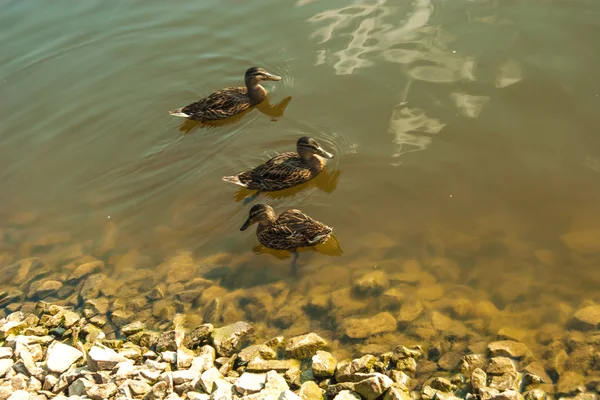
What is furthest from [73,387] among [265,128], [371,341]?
[265,128]

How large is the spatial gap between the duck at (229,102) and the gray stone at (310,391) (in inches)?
218

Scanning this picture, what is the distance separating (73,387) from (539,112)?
6.55 metres

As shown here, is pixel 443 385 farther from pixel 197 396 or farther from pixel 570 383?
pixel 197 396

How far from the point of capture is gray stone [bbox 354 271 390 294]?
6.42 metres

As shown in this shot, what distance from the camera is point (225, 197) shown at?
26.8 feet

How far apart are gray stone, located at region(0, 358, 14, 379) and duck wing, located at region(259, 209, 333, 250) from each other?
2.98 meters

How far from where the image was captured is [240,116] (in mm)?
9820

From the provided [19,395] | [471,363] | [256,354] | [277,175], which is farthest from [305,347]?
[277,175]

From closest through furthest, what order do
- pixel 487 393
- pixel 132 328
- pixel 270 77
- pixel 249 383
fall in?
pixel 487 393 < pixel 249 383 < pixel 132 328 < pixel 270 77

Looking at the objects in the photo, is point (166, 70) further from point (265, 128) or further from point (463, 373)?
point (463, 373)

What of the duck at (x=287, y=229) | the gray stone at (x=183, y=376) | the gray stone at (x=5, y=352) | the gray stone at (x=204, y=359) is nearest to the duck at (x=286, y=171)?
the duck at (x=287, y=229)

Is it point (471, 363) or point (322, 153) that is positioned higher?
point (322, 153)

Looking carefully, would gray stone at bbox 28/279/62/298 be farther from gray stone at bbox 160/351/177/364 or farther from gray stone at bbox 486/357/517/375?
gray stone at bbox 486/357/517/375

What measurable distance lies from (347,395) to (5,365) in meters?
3.37
